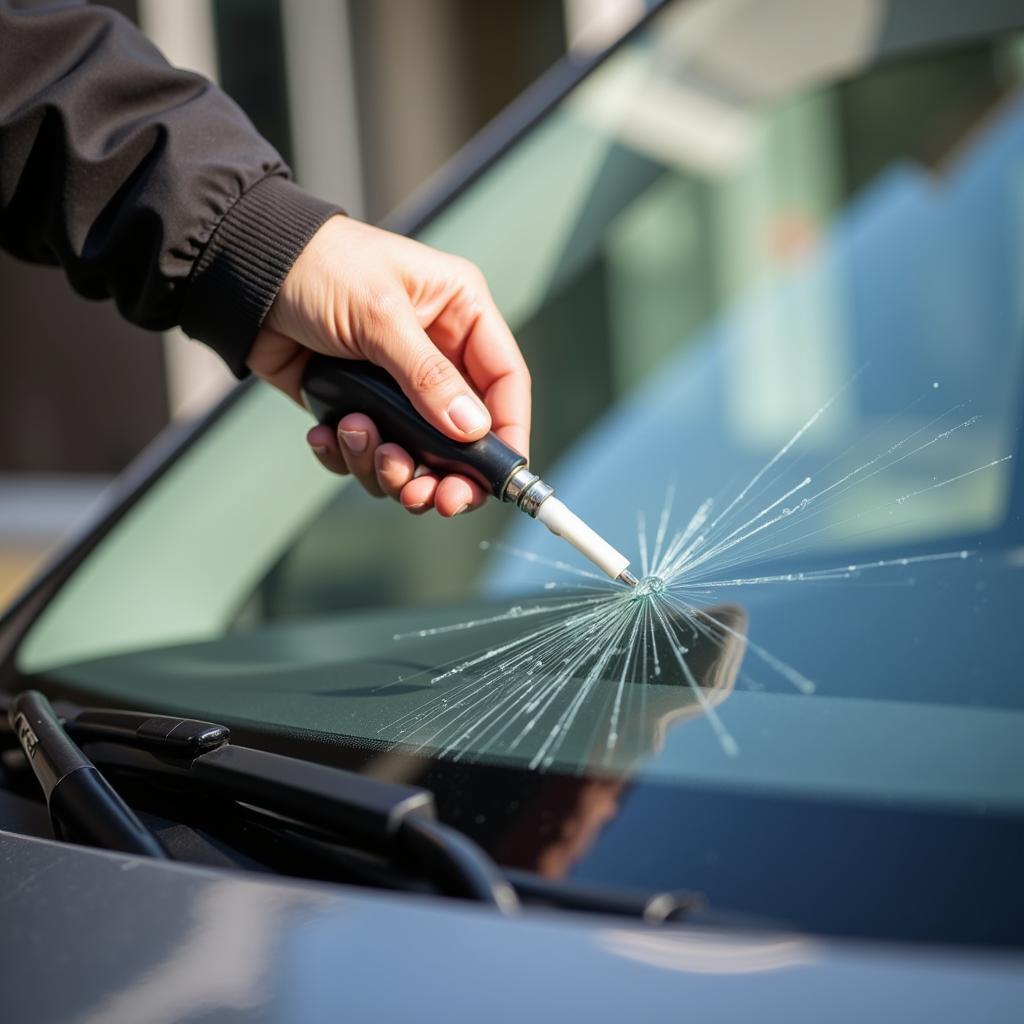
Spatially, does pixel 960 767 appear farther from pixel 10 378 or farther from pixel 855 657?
pixel 10 378

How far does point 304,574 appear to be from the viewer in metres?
1.99

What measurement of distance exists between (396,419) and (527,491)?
17 centimetres

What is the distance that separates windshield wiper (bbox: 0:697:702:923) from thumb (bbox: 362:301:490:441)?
377 mm

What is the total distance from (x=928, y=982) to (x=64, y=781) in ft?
2.19

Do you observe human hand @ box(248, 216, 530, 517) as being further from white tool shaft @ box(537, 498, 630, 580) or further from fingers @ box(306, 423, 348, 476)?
white tool shaft @ box(537, 498, 630, 580)

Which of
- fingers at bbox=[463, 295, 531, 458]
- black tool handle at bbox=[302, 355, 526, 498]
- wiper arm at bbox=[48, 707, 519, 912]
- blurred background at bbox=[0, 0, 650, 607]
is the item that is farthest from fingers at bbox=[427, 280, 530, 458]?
blurred background at bbox=[0, 0, 650, 607]

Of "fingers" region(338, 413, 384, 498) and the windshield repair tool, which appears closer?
the windshield repair tool

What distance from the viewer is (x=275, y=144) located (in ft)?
19.1

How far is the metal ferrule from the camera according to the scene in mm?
1182

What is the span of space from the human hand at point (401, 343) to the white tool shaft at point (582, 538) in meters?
0.10

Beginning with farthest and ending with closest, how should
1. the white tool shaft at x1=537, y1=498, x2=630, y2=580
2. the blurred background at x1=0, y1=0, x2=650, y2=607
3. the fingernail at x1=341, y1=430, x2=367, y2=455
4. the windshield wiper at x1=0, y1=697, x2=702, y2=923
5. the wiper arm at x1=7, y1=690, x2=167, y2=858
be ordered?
the blurred background at x1=0, y1=0, x2=650, y2=607
the fingernail at x1=341, y1=430, x2=367, y2=455
the white tool shaft at x1=537, y1=498, x2=630, y2=580
the wiper arm at x1=7, y1=690, x2=167, y2=858
the windshield wiper at x1=0, y1=697, x2=702, y2=923

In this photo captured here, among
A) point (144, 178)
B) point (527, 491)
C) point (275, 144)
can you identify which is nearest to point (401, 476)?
point (527, 491)

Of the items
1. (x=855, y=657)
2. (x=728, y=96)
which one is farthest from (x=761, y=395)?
(x=855, y=657)

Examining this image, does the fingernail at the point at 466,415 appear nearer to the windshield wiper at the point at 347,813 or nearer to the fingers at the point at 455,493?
the fingers at the point at 455,493
